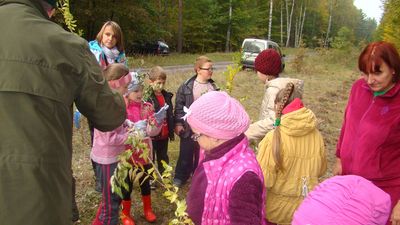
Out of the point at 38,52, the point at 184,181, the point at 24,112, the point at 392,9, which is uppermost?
the point at 392,9

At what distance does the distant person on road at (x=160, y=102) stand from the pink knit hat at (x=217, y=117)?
2299 mm

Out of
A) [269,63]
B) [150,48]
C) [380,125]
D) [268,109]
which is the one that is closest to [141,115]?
[268,109]

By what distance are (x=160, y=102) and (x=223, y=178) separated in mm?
2674

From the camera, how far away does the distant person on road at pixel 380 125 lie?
254 centimetres

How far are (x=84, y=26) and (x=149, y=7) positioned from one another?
593cm

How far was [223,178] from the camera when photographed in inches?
73.5

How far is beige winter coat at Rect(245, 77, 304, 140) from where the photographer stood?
10.2 feet

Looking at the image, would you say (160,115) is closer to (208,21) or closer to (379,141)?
(379,141)

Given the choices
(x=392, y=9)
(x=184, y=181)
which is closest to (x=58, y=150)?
(x=184, y=181)

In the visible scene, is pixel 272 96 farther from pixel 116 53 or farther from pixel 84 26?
pixel 84 26

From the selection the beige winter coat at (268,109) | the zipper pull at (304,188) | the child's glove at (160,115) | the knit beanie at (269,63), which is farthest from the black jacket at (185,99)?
the zipper pull at (304,188)

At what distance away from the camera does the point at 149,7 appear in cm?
2848

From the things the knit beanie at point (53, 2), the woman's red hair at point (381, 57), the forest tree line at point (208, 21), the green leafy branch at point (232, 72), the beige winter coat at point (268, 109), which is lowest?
the beige winter coat at point (268, 109)

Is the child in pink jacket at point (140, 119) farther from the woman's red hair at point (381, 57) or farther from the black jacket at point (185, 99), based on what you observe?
the woman's red hair at point (381, 57)
